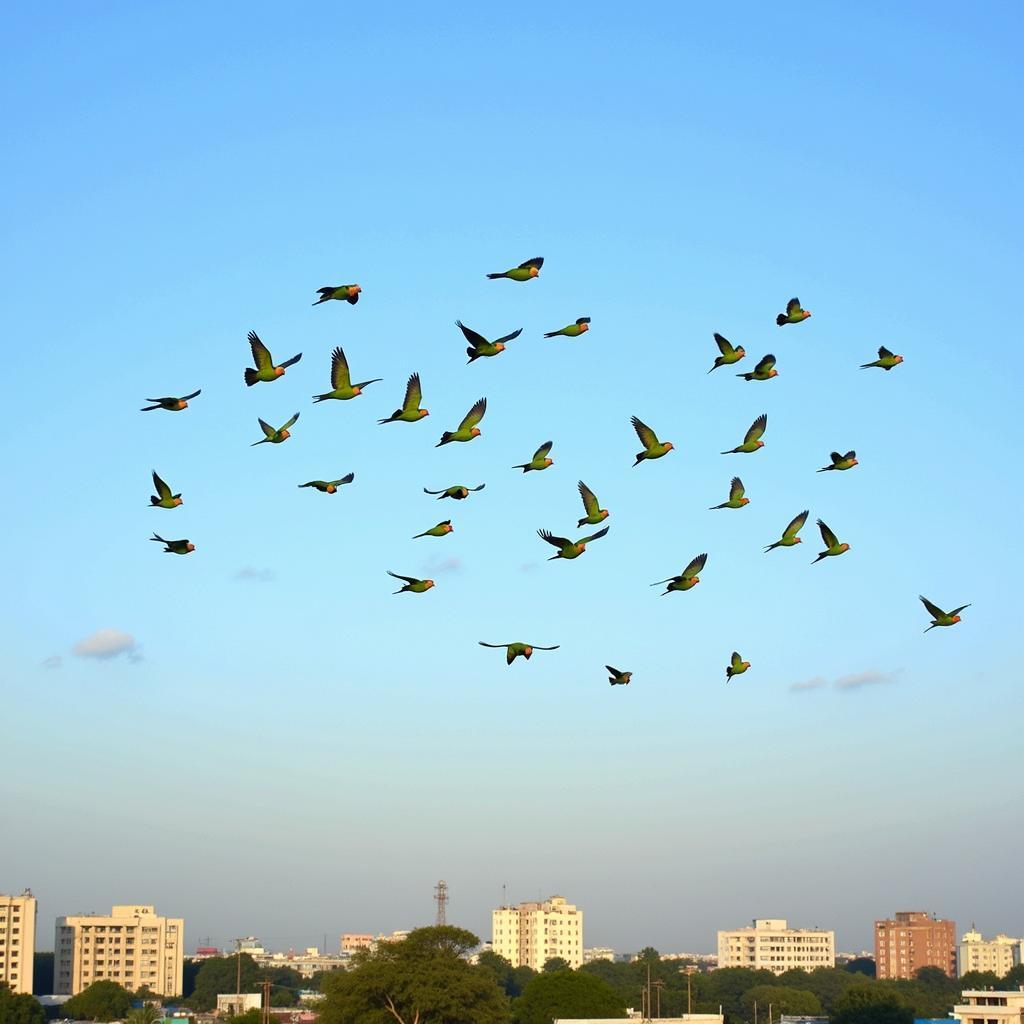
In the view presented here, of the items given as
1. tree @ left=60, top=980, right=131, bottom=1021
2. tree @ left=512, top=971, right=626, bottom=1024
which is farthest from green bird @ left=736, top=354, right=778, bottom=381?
tree @ left=60, top=980, right=131, bottom=1021

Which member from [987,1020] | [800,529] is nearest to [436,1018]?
[987,1020]

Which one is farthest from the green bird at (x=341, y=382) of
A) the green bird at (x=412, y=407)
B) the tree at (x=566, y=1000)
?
the tree at (x=566, y=1000)

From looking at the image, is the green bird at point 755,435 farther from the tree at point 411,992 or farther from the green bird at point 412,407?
the tree at point 411,992

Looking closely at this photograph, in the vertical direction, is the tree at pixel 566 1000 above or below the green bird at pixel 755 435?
below

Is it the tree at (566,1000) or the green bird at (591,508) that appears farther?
the tree at (566,1000)

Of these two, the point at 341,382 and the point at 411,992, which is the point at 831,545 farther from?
the point at 411,992

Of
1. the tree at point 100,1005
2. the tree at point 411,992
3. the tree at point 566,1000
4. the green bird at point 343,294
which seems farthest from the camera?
the tree at point 100,1005

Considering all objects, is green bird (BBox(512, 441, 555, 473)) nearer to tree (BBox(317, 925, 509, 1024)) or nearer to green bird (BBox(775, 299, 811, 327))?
green bird (BBox(775, 299, 811, 327))
